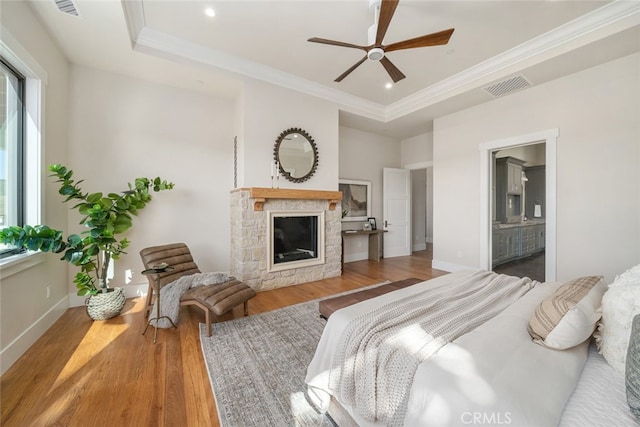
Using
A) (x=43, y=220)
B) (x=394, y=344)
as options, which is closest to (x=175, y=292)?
(x=43, y=220)

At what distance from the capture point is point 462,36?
2.93 m

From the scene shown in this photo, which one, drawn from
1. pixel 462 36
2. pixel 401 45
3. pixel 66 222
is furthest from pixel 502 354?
pixel 66 222

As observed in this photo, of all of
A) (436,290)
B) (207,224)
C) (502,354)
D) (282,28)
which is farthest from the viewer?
(207,224)

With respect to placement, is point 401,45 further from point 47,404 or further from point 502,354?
point 47,404

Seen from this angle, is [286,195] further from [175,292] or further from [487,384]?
[487,384]

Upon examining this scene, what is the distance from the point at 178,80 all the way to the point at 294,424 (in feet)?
13.9

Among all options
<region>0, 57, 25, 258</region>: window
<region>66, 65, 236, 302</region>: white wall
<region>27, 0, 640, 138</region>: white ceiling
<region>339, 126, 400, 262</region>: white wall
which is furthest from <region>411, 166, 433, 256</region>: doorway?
<region>0, 57, 25, 258</region>: window

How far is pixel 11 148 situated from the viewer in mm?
2201

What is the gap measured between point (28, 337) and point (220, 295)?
1622 millimetres

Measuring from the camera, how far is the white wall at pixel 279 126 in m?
3.61

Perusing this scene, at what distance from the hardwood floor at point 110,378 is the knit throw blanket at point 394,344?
936 millimetres

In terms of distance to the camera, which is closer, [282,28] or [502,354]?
[502,354]

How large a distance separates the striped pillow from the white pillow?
0.05 metres

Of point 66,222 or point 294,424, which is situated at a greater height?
point 66,222
